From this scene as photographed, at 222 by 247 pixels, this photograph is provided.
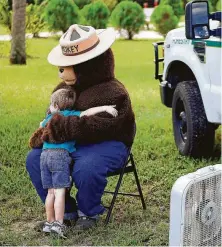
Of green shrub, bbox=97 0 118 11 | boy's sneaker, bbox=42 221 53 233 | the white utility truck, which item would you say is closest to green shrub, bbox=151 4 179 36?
green shrub, bbox=97 0 118 11

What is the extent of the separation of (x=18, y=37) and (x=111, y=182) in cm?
791

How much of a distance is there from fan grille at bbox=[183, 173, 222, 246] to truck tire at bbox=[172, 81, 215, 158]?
254cm

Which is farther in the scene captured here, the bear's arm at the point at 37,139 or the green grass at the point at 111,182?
the bear's arm at the point at 37,139

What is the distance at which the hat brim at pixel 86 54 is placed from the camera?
4.78m

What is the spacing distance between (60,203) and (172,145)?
275 centimetres

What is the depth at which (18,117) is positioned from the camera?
8523 millimetres

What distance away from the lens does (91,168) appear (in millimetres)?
4688

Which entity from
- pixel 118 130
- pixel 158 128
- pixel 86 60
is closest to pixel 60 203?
pixel 118 130

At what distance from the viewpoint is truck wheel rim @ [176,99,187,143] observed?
6.86 metres

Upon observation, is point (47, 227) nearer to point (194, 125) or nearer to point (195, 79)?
point (194, 125)

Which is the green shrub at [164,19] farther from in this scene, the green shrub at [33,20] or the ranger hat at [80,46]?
the ranger hat at [80,46]

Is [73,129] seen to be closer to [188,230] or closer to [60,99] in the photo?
[60,99]

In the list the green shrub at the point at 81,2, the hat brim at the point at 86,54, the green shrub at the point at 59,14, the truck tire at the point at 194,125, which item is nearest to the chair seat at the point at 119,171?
the hat brim at the point at 86,54

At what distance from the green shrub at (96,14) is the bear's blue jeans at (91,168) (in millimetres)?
15102
